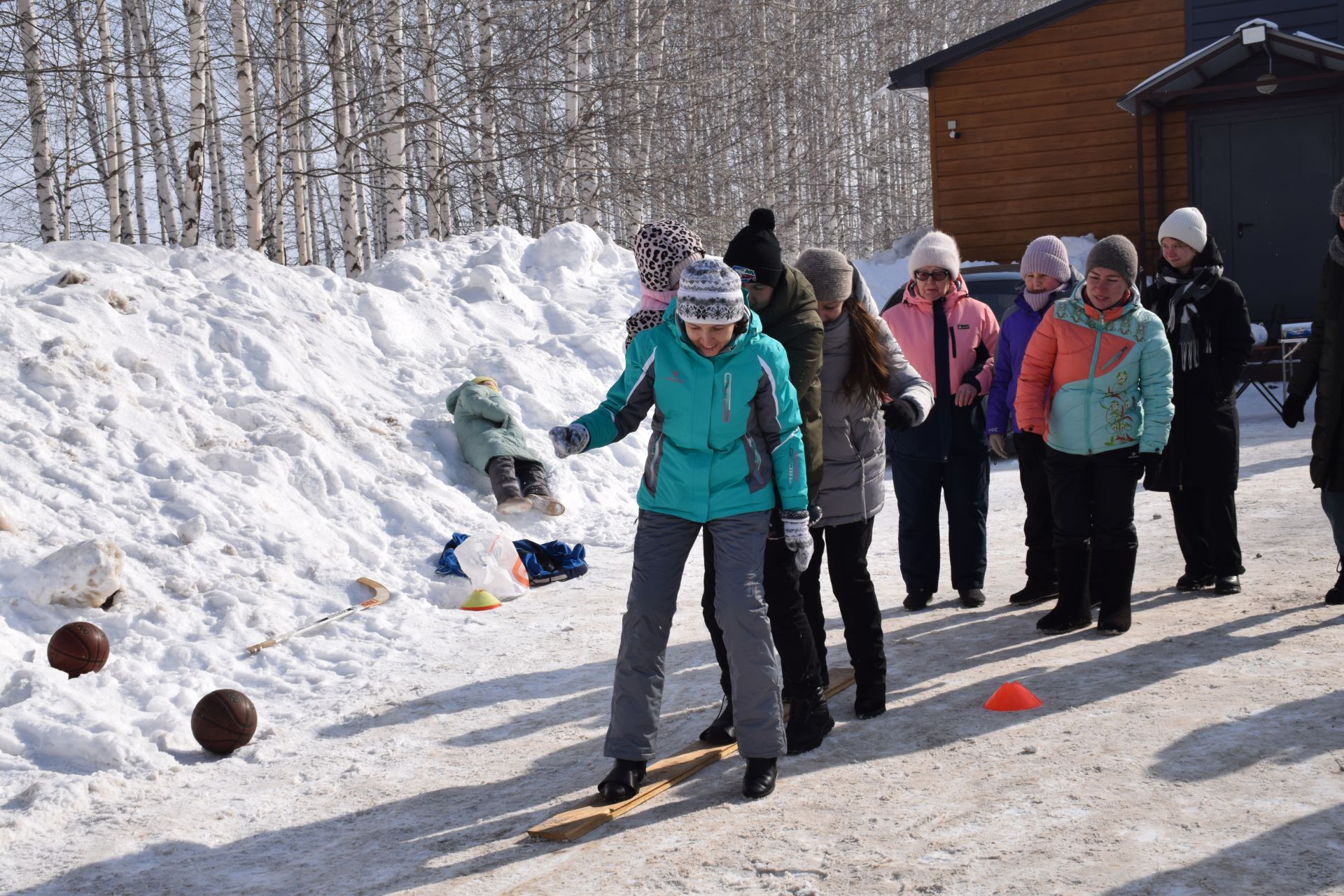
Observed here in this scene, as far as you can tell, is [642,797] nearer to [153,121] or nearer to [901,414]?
[901,414]

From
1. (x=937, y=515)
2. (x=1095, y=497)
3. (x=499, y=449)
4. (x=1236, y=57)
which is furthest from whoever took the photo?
(x=1236, y=57)

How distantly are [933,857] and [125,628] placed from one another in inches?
161

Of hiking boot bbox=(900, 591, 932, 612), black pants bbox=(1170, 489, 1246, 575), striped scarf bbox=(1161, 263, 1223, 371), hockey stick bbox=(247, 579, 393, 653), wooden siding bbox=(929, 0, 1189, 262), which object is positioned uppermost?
wooden siding bbox=(929, 0, 1189, 262)

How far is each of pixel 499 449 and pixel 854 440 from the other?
4.80m

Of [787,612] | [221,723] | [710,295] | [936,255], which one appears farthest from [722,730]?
[936,255]

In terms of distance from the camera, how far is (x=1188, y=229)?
19.4ft

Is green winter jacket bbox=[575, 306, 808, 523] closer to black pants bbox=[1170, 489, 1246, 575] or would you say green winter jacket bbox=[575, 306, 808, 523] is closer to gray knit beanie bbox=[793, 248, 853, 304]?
gray knit beanie bbox=[793, 248, 853, 304]

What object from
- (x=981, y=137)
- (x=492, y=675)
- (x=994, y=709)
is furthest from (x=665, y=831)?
(x=981, y=137)

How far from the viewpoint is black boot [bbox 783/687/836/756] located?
4.31 m

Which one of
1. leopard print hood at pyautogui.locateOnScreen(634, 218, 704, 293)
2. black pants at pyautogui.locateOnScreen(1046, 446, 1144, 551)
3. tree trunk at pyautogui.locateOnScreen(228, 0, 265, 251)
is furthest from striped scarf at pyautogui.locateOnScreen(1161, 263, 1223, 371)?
tree trunk at pyautogui.locateOnScreen(228, 0, 265, 251)

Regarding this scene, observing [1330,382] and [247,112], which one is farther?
[247,112]

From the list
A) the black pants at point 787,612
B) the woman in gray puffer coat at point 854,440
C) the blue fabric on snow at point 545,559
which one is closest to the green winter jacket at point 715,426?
the black pants at point 787,612

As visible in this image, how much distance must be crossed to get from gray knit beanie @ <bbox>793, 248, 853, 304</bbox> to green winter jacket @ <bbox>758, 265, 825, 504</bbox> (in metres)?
0.36

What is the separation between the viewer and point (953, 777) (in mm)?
3967
